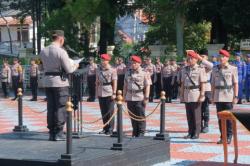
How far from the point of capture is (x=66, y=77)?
10734 mm

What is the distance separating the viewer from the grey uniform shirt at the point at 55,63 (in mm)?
10445

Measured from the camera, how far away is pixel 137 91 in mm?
12969

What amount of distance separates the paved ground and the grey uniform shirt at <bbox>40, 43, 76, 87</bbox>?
226 cm

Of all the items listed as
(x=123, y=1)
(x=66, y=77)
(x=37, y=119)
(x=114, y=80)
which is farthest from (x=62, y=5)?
(x=66, y=77)

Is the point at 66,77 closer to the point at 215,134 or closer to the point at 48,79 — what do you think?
the point at 48,79

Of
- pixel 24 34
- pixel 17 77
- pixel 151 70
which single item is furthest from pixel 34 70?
pixel 24 34

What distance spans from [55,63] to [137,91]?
9.40 ft

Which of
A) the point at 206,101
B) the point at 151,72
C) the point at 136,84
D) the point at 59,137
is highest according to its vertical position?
the point at 136,84

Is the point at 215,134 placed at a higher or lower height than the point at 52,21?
lower

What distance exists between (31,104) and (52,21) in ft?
42.3

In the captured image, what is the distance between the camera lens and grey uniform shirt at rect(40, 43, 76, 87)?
10.4 metres

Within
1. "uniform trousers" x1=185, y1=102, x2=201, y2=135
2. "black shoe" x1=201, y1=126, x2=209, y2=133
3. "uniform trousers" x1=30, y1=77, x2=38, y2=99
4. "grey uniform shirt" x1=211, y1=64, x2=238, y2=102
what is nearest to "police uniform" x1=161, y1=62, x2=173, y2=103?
"uniform trousers" x1=30, y1=77, x2=38, y2=99

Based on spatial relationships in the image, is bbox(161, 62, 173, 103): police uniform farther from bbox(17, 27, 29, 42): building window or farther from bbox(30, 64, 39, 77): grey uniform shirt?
bbox(17, 27, 29, 42): building window

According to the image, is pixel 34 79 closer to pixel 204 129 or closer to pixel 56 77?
pixel 204 129
